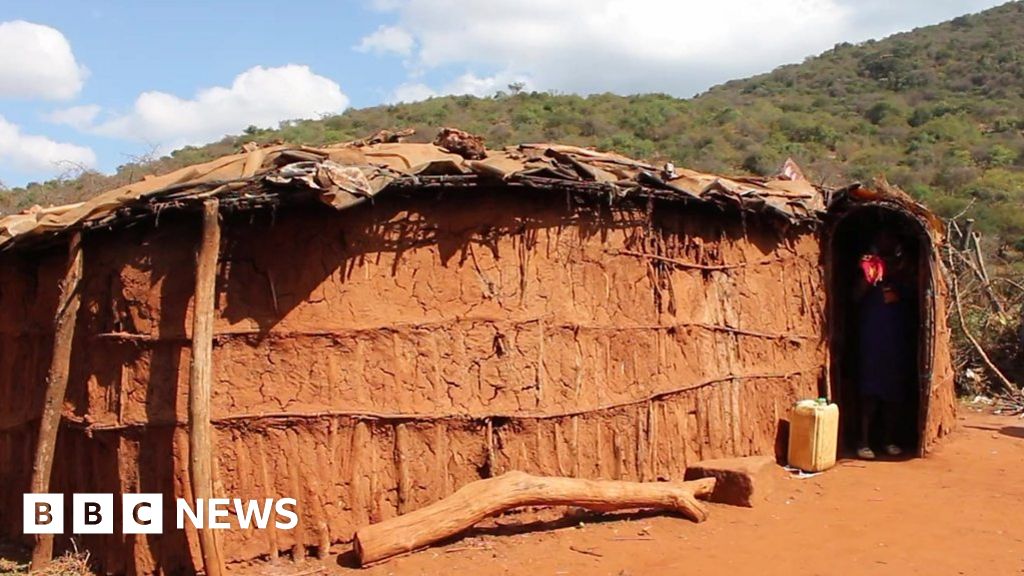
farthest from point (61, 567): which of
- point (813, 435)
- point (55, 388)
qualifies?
point (813, 435)

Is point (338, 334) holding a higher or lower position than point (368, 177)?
lower

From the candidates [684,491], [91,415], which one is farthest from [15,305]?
[684,491]

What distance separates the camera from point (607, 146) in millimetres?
23453

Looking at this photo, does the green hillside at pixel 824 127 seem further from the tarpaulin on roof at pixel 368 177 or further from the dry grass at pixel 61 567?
the dry grass at pixel 61 567

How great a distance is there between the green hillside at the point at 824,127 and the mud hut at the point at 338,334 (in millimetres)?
10177

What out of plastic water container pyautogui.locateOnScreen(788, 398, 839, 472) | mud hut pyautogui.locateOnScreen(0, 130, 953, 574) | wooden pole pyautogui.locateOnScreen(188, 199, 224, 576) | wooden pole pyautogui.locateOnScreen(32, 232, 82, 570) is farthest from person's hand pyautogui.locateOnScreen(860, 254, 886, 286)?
wooden pole pyautogui.locateOnScreen(32, 232, 82, 570)

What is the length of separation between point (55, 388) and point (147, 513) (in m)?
1.07

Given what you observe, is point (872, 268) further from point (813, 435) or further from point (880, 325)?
point (813, 435)

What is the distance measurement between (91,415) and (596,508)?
11.8 feet

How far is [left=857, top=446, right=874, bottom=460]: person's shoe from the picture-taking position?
8.76m

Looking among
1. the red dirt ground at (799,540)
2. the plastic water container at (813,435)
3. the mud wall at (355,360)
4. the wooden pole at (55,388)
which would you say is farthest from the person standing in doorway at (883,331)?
the wooden pole at (55,388)

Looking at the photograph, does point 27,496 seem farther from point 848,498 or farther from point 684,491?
point 848,498

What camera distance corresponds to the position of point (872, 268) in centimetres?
862

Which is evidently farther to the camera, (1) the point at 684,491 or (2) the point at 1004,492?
(2) the point at 1004,492
